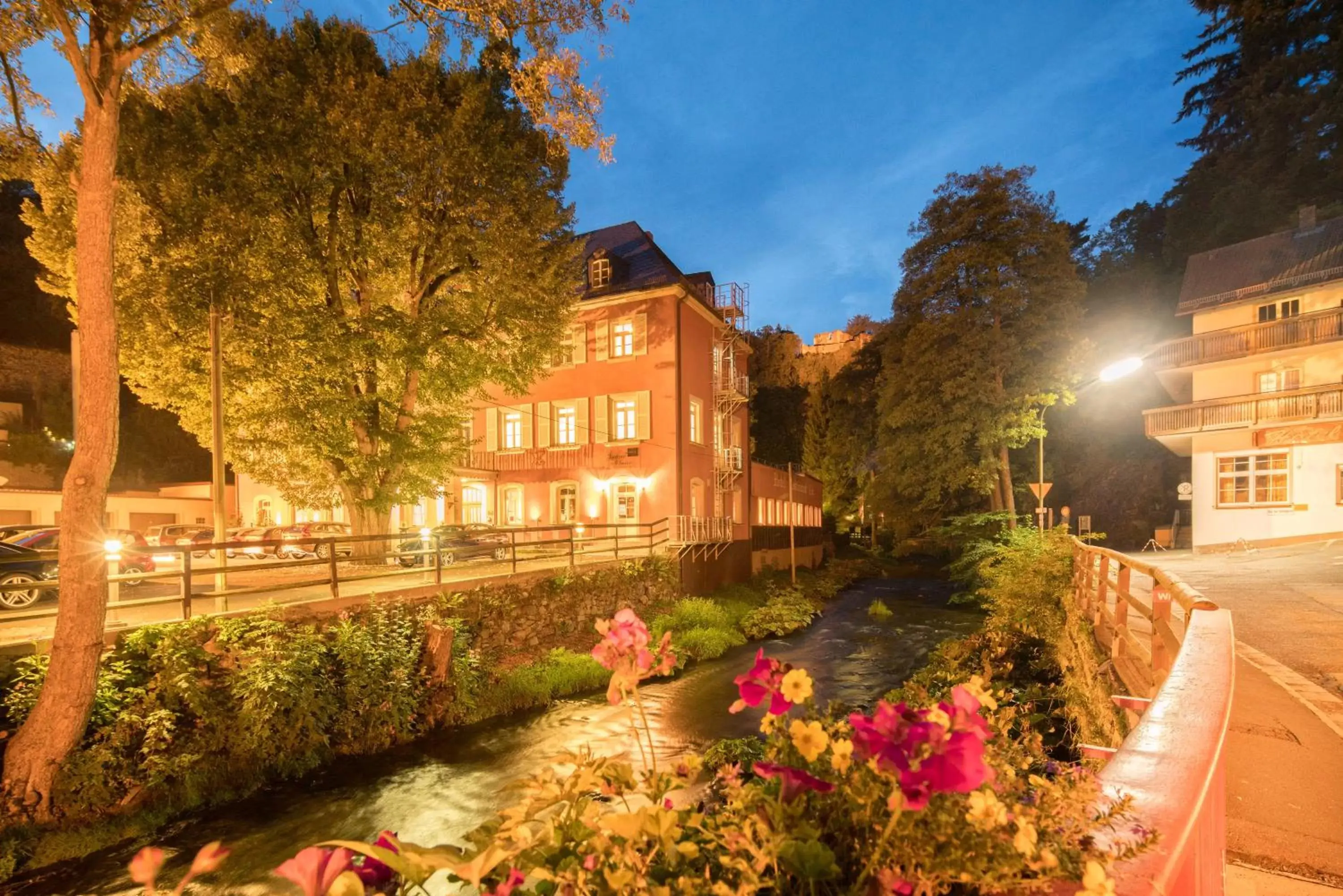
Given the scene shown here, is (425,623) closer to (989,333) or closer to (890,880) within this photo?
(890,880)

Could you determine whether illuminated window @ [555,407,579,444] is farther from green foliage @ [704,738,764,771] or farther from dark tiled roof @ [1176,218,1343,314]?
dark tiled roof @ [1176,218,1343,314]

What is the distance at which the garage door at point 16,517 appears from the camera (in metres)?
23.8

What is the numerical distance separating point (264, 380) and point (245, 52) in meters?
5.67

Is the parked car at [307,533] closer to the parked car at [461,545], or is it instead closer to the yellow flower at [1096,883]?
the parked car at [461,545]

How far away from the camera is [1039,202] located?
1008 inches

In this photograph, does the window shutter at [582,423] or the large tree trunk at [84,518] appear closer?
the large tree trunk at [84,518]

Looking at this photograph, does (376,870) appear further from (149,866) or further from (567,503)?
(567,503)

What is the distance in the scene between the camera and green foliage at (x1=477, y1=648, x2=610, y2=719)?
38.1ft

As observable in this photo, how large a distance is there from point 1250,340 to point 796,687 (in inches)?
1138

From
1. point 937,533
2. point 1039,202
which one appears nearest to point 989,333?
point 1039,202

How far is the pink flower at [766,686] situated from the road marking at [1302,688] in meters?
5.33

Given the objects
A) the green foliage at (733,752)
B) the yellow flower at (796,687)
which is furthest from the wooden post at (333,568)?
the yellow flower at (796,687)

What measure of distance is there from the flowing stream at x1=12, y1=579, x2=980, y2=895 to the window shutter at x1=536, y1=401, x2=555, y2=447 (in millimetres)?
9718

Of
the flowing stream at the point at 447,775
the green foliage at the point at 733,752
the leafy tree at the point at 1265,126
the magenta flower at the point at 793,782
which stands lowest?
the flowing stream at the point at 447,775
